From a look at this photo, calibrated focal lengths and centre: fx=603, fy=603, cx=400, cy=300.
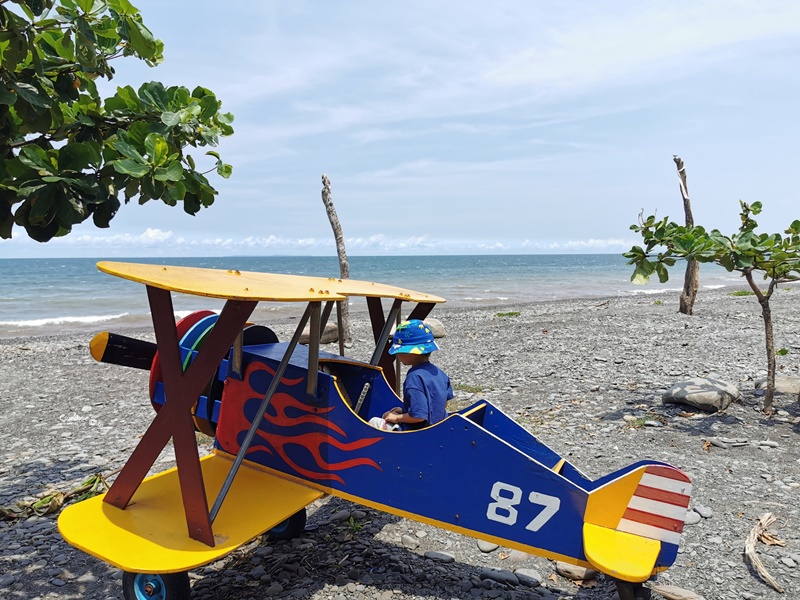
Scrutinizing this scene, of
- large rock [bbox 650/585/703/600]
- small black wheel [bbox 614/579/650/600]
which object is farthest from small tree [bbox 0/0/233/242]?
large rock [bbox 650/585/703/600]

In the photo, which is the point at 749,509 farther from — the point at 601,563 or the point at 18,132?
the point at 18,132

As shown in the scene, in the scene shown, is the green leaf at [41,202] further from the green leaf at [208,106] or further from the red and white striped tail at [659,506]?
the red and white striped tail at [659,506]

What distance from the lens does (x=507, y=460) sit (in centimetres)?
382

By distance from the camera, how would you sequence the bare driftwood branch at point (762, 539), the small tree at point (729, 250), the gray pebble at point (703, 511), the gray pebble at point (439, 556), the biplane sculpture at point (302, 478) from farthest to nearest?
the small tree at point (729, 250) → the gray pebble at point (703, 511) → the gray pebble at point (439, 556) → the bare driftwood branch at point (762, 539) → the biplane sculpture at point (302, 478)

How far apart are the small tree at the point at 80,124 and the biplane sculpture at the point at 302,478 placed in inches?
20.0

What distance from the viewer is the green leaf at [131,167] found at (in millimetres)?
3496

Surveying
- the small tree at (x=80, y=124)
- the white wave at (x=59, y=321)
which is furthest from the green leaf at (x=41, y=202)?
the white wave at (x=59, y=321)

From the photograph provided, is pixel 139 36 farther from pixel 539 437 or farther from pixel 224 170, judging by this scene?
pixel 539 437

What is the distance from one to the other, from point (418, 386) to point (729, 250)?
188 inches

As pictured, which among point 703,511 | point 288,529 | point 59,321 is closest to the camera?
point 288,529

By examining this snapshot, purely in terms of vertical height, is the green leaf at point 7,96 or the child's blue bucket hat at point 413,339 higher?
the green leaf at point 7,96

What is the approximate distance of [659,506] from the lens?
3.69 m

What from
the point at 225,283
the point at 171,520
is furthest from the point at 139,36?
the point at 171,520

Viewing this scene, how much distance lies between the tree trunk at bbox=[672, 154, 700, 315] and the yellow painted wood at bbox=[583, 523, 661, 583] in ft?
46.0
